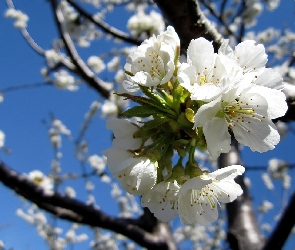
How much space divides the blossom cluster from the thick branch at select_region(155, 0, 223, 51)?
8.0 inches

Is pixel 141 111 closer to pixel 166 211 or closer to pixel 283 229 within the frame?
pixel 166 211

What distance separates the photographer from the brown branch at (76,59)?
304 cm

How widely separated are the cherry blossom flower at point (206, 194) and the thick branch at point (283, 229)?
59cm

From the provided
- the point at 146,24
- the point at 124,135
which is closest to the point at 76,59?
the point at 146,24

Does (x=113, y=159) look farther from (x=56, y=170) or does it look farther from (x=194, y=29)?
(x=56, y=170)

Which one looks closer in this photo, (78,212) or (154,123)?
(154,123)

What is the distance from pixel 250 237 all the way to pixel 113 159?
1.68 metres

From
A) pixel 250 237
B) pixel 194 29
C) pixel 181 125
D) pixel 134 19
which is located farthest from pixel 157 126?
pixel 134 19

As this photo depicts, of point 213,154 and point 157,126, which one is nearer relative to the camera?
point 213,154

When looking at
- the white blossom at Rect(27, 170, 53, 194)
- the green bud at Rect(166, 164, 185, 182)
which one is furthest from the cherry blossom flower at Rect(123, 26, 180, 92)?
the white blossom at Rect(27, 170, 53, 194)

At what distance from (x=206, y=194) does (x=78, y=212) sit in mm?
1370

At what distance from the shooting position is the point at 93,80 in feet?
10.8

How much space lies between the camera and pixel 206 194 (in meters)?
0.97

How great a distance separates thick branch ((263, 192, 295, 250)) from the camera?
140cm
